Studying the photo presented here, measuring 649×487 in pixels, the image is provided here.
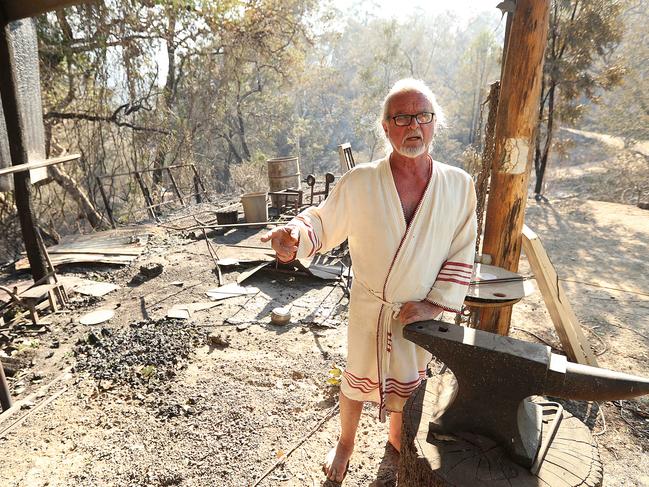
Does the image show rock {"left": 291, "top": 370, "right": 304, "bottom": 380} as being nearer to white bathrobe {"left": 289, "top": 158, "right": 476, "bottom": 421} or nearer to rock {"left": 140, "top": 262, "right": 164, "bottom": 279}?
white bathrobe {"left": 289, "top": 158, "right": 476, "bottom": 421}

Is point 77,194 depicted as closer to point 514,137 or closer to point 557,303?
point 514,137

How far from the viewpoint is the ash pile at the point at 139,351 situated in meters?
3.67

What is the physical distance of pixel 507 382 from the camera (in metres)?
1.30

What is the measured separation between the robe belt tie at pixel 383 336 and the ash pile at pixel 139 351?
248cm

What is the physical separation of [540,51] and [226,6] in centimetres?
1199

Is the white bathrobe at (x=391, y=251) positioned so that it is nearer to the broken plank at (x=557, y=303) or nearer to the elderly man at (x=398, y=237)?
the elderly man at (x=398, y=237)

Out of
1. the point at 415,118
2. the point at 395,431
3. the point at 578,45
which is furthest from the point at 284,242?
A: the point at 578,45

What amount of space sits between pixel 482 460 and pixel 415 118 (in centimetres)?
148

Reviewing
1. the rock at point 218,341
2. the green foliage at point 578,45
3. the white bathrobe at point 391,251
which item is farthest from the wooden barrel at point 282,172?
the white bathrobe at point 391,251

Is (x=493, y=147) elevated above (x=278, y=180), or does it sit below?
above

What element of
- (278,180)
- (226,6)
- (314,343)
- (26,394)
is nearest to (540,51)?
(314,343)

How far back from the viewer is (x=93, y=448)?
2842 mm

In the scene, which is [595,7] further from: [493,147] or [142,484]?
[142,484]

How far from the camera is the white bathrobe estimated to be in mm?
1877
